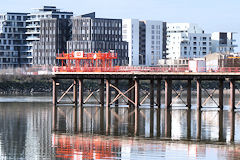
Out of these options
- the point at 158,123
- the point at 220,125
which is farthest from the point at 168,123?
the point at 220,125

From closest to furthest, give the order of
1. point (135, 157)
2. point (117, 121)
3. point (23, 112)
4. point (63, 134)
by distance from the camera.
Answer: point (135, 157) → point (63, 134) → point (117, 121) → point (23, 112)

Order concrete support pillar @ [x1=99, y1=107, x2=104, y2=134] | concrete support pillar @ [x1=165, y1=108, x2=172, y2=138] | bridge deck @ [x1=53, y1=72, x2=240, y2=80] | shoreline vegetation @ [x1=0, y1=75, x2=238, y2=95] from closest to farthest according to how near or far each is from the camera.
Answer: concrete support pillar @ [x1=165, y1=108, x2=172, y2=138], concrete support pillar @ [x1=99, y1=107, x2=104, y2=134], bridge deck @ [x1=53, y1=72, x2=240, y2=80], shoreline vegetation @ [x1=0, y1=75, x2=238, y2=95]

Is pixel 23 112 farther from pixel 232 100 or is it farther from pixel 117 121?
pixel 232 100

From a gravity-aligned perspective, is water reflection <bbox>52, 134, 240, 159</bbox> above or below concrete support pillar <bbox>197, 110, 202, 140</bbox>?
below

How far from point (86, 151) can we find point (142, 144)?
603 centimetres

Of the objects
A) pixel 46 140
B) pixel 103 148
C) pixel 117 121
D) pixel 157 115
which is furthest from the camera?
pixel 157 115

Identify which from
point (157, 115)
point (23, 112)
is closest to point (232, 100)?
point (157, 115)

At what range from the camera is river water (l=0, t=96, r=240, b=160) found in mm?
52094

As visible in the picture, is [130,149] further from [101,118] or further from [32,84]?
[32,84]

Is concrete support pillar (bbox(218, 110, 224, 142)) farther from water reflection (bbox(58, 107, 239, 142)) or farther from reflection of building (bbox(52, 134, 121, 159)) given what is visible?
reflection of building (bbox(52, 134, 121, 159))

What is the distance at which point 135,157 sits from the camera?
166ft

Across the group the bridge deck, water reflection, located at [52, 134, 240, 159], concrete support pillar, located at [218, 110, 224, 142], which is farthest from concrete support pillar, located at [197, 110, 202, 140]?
water reflection, located at [52, 134, 240, 159]

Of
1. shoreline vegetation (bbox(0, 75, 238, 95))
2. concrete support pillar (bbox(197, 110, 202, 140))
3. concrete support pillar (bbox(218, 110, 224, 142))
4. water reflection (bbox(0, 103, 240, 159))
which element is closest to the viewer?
water reflection (bbox(0, 103, 240, 159))

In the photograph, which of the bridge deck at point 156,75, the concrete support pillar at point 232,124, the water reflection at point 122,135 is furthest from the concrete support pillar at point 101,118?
the concrete support pillar at point 232,124
